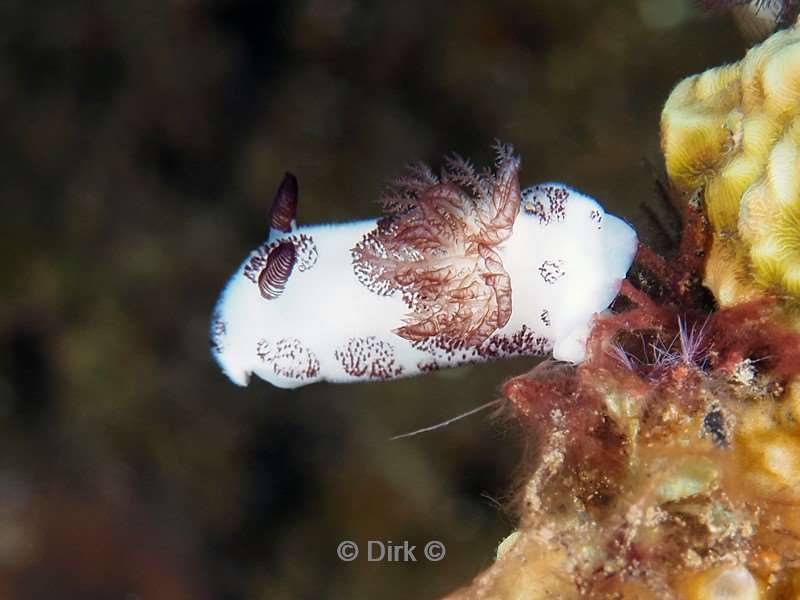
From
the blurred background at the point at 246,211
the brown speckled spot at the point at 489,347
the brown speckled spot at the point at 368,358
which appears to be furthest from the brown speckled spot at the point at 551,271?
the blurred background at the point at 246,211

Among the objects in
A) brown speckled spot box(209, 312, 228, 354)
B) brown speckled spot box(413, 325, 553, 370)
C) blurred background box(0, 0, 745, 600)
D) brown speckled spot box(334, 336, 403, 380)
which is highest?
blurred background box(0, 0, 745, 600)

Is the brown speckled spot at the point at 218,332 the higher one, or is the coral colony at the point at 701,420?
the brown speckled spot at the point at 218,332

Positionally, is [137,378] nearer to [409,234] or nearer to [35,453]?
[35,453]

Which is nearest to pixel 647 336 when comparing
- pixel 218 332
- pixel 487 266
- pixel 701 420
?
pixel 701 420

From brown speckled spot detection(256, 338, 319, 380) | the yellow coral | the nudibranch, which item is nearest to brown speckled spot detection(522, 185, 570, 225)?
the nudibranch

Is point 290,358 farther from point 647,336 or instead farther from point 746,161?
point 746,161

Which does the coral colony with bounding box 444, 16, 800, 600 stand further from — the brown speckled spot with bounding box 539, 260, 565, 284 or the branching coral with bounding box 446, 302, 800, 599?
the brown speckled spot with bounding box 539, 260, 565, 284

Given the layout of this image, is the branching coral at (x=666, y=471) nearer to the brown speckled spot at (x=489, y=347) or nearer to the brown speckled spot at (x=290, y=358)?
the brown speckled spot at (x=489, y=347)
